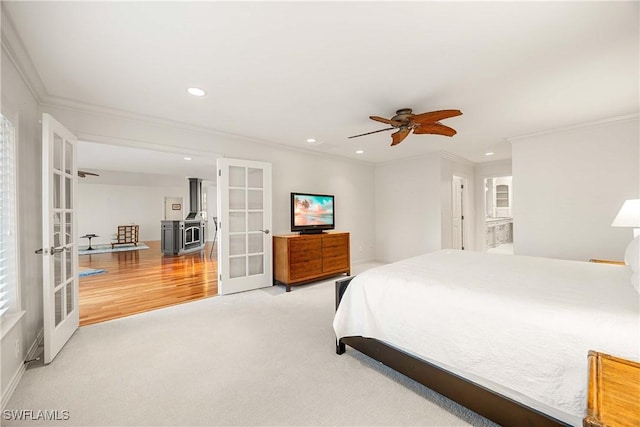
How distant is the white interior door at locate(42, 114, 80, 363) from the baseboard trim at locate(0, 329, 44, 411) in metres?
0.14

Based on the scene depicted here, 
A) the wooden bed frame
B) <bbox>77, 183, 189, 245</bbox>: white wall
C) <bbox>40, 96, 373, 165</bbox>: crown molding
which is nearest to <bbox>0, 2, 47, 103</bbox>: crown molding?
<bbox>40, 96, 373, 165</bbox>: crown molding

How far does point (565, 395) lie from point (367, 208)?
511 cm

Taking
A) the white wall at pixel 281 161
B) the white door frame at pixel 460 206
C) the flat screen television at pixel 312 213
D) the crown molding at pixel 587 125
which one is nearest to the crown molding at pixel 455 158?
the white door frame at pixel 460 206

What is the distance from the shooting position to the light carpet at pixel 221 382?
1532 mm

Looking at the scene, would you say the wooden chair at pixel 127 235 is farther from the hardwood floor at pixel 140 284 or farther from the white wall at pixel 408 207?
the white wall at pixel 408 207

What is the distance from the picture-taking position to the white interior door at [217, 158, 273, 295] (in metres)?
3.83

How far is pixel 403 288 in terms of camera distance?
6.02ft

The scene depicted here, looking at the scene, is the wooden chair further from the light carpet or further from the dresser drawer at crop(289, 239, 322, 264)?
the dresser drawer at crop(289, 239, 322, 264)

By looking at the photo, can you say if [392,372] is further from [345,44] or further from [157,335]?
[345,44]

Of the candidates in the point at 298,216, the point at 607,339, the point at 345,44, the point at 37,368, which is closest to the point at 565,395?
the point at 607,339

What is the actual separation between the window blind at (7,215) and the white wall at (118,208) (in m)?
8.56

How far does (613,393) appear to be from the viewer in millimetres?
891

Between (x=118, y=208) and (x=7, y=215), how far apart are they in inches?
346

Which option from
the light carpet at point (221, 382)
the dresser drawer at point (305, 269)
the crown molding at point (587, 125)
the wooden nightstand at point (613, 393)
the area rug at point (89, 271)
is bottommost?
the light carpet at point (221, 382)
